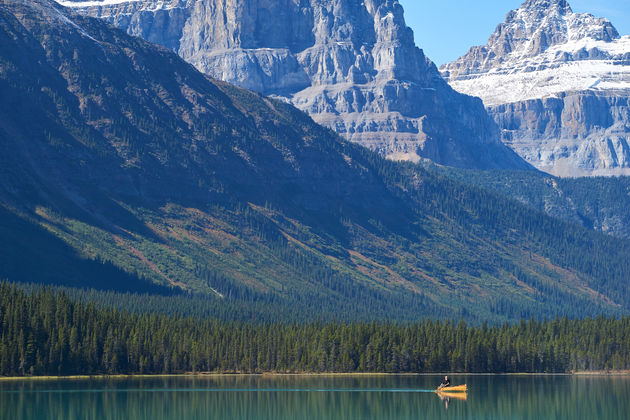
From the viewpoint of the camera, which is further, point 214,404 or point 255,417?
point 214,404

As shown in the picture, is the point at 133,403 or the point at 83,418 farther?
the point at 133,403

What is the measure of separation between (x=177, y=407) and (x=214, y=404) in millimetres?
7058

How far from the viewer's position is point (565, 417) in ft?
604

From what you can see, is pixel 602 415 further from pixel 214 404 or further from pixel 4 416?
pixel 4 416

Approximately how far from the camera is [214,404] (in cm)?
19900

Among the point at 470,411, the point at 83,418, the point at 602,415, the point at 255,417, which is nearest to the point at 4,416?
the point at 83,418

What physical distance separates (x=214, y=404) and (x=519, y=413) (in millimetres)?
49027

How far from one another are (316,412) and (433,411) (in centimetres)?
1884

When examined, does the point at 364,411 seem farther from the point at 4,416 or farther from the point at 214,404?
the point at 4,416

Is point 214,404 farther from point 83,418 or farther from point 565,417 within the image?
point 565,417

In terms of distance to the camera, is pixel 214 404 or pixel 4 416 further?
pixel 214 404

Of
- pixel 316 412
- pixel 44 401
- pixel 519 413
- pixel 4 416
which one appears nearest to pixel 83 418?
pixel 4 416

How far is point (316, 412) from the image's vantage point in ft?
620

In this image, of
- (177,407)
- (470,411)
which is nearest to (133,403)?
(177,407)
